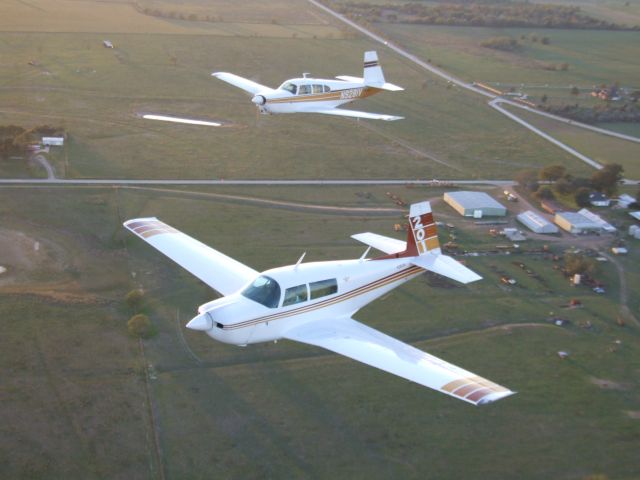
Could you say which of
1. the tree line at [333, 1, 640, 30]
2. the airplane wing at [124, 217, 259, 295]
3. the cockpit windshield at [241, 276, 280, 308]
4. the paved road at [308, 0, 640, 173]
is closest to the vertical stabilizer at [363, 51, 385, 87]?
the paved road at [308, 0, 640, 173]

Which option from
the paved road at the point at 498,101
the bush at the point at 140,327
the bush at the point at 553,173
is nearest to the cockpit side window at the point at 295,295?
the bush at the point at 140,327

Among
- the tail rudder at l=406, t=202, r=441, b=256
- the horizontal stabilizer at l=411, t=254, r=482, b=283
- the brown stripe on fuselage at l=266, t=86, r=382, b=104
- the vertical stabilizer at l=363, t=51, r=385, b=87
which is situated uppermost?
the vertical stabilizer at l=363, t=51, r=385, b=87

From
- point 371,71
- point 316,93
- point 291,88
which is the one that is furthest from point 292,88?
point 371,71

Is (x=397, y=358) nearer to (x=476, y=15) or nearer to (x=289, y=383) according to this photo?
(x=289, y=383)

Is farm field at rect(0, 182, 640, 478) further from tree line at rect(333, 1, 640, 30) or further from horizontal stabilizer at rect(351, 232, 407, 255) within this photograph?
Result: tree line at rect(333, 1, 640, 30)

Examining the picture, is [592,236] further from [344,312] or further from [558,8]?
[558,8]

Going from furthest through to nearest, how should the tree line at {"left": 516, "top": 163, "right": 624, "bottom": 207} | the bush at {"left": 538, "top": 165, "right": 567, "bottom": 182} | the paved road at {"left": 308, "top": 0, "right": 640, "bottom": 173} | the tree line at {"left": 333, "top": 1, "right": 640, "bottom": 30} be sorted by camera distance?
the tree line at {"left": 333, "top": 1, "right": 640, "bottom": 30}
the paved road at {"left": 308, "top": 0, "right": 640, "bottom": 173}
the bush at {"left": 538, "top": 165, "right": 567, "bottom": 182}
the tree line at {"left": 516, "top": 163, "right": 624, "bottom": 207}
